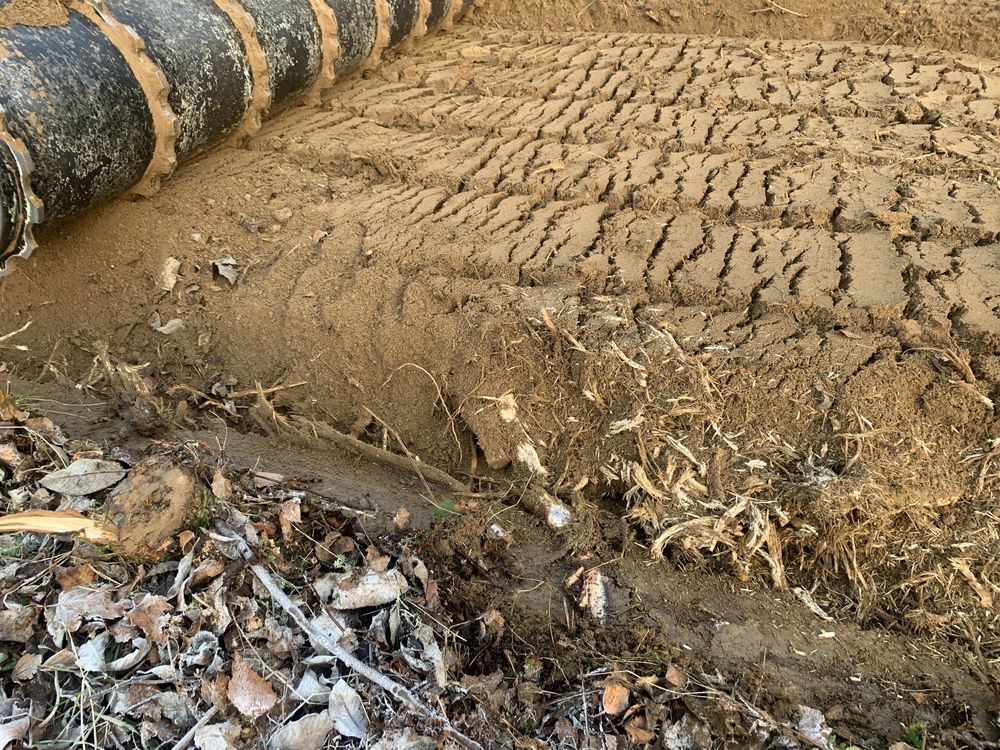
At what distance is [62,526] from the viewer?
2.19 metres

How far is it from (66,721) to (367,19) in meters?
4.21

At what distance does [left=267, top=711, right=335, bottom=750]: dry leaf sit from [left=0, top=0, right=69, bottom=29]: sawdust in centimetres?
299

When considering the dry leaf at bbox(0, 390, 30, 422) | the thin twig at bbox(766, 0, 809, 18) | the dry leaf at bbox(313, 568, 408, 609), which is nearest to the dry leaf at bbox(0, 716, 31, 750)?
the dry leaf at bbox(313, 568, 408, 609)

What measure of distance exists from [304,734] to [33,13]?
3151 mm

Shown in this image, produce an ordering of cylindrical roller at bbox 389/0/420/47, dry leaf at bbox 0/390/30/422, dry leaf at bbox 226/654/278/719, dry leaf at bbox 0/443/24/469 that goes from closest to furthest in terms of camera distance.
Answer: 1. dry leaf at bbox 226/654/278/719
2. dry leaf at bbox 0/443/24/469
3. dry leaf at bbox 0/390/30/422
4. cylindrical roller at bbox 389/0/420/47

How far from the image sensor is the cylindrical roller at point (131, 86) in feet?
9.91

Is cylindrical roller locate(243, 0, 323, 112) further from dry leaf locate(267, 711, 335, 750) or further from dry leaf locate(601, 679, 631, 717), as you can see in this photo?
dry leaf locate(601, 679, 631, 717)

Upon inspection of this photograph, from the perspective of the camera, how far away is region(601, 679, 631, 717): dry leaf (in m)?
1.96

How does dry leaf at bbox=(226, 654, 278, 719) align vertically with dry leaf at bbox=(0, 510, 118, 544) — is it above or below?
below

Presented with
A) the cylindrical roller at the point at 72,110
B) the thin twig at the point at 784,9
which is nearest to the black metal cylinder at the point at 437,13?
the thin twig at the point at 784,9

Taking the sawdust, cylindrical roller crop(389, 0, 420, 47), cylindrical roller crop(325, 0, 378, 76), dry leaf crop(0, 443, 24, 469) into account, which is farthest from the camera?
cylindrical roller crop(389, 0, 420, 47)

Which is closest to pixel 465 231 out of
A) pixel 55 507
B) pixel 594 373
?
pixel 594 373

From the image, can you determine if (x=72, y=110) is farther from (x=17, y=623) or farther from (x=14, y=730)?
(x=14, y=730)

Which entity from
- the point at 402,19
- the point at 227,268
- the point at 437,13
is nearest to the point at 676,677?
the point at 227,268
